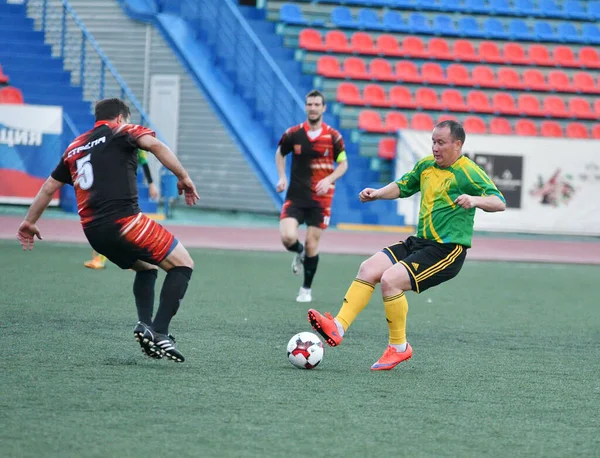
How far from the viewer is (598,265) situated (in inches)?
604

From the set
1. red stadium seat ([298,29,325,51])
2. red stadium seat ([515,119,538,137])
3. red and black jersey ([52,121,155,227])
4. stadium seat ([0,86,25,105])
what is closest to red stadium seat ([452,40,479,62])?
red stadium seat ([515,119,538,137])

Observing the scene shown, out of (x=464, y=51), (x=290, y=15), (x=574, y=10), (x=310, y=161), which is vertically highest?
(x=574, y=10)

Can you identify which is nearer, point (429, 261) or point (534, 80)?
point (429, 261)

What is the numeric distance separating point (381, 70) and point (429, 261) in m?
15.4

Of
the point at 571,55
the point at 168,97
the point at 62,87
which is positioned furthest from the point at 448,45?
the point at 62,87

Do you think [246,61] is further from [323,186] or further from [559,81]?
[323,186]

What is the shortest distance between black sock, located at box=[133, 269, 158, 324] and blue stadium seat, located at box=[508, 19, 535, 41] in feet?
59.0

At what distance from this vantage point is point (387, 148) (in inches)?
782

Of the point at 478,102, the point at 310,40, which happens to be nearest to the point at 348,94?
the point at 310,40

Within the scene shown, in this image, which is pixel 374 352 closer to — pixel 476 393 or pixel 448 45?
pixel 476 393

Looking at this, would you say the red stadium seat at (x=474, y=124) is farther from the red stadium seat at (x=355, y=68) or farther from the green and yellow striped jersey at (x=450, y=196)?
the green and yellow striped jersey at (x=450, y=196)

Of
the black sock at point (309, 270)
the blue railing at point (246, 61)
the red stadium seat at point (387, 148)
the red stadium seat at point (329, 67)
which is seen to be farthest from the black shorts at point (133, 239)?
the red stadium seat at point (329, 67)

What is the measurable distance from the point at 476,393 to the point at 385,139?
1431cm

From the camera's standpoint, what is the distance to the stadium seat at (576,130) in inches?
847
